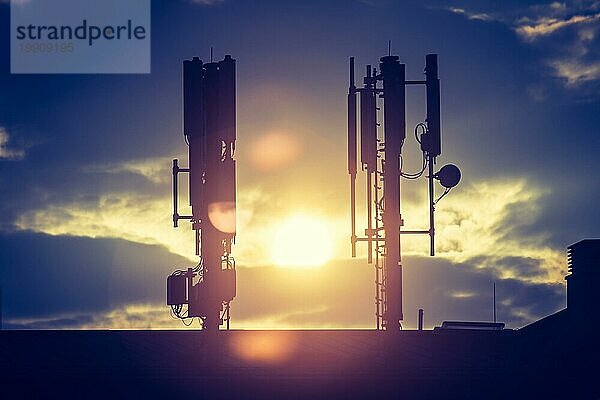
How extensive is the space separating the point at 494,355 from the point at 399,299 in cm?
477

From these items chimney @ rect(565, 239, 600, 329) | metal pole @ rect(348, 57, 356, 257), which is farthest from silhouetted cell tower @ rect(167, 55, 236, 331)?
chimney @ rect(565, 239, 600, 329)

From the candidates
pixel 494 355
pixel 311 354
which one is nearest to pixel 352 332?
pixel 311 354

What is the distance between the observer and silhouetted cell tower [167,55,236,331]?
40656 mm

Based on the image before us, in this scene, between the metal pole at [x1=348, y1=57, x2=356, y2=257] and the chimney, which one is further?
the metal pole at [x1=348, y1=57, x2=356, y2=257]

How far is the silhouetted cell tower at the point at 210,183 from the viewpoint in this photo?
40.7 metres

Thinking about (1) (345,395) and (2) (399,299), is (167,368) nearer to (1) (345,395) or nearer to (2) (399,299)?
(1) (345,395)

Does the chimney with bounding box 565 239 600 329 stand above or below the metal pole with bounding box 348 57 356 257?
below

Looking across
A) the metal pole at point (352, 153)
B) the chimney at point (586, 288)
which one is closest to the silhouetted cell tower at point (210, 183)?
the metal pole at point (352, 153)

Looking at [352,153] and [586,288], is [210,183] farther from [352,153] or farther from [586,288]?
[586,288]

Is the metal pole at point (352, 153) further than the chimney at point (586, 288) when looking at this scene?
Yes

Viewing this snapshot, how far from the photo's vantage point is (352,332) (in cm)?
A: 4009

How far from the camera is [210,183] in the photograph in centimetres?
4081

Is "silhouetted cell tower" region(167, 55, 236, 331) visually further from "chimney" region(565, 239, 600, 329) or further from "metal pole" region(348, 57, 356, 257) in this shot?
"chimney" region(565, 239, 600, 329)

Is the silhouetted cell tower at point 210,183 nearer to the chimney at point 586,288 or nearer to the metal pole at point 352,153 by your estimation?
the metal pole at point 352,153
